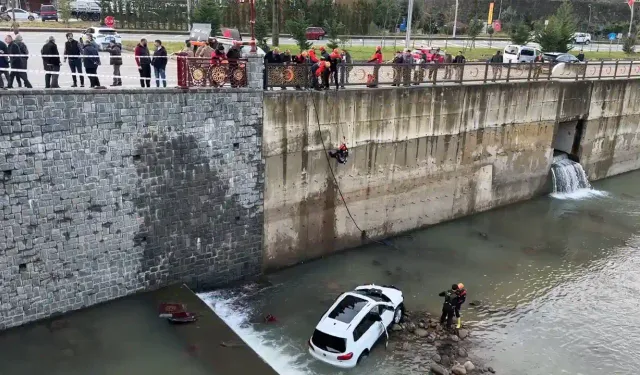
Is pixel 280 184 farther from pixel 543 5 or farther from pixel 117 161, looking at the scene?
pixel 543 5

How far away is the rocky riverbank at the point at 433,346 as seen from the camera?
14367 mm

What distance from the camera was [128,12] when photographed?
44.8 meters

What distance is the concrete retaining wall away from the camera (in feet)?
62.2

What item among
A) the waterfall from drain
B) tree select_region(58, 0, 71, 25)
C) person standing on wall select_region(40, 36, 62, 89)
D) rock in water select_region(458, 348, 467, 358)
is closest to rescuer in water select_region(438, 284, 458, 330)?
rock in water select_region(458, 348, 467, 358)

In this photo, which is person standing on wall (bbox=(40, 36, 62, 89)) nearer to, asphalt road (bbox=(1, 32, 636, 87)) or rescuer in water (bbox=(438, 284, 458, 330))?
asphalt road (bbox=(1, 32, 636, 87))

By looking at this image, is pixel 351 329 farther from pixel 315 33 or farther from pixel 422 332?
pixel 315 33

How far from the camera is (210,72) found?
53.8 feet

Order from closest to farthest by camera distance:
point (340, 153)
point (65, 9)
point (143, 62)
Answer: point (143, 62)
point (340, 153)
point (65, 9)

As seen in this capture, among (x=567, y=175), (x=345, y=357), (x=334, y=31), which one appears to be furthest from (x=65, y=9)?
(x=345, y=357)

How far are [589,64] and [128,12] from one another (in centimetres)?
3462

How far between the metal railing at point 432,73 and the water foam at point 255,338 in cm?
702

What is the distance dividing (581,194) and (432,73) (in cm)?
1263

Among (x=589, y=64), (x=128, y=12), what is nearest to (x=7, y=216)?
(x=589, y=64)

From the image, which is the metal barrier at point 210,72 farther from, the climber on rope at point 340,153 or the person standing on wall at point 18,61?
the climber on rope at point 340,153
